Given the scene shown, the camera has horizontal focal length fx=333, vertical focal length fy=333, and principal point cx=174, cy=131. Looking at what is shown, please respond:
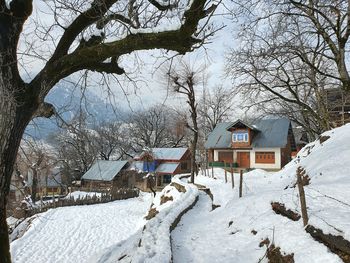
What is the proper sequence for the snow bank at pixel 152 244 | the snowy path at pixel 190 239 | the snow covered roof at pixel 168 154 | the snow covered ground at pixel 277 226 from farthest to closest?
the snow covered roof at pixel 168 154 < the snowy path at pixel 190 239 < the snow bank at pixel 152 244 < the snow covered ground at pixel 277 226

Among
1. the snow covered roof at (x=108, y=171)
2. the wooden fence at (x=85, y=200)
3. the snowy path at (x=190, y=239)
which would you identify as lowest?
the wooden fence at (x=85, y=200)

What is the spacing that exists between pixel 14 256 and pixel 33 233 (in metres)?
4.27

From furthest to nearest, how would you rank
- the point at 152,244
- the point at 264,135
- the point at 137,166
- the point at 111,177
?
the point at 137,166, the point at 111,177, the point at 264,135, the point at 152,244

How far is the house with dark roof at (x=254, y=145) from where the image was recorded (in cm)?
3725

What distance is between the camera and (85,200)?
109 feet

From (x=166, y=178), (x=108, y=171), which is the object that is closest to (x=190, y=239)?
(x=108, y=171)

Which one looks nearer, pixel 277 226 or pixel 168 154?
pixel 277 226

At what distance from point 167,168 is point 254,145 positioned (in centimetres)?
1259

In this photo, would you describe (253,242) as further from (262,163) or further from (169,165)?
(169,165)

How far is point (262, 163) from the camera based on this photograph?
1490 inches

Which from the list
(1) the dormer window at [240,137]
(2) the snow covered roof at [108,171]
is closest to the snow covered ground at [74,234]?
(2) the snow covered roof at [108,171]

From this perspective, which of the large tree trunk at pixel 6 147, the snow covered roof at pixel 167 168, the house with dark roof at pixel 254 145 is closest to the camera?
the large tree trunk at pixel 6 147

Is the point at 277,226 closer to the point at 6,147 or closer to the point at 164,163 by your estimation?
the point at 6,147

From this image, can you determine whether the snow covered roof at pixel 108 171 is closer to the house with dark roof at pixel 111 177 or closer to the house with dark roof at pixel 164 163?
the house with dark roof at pixel 111 177
